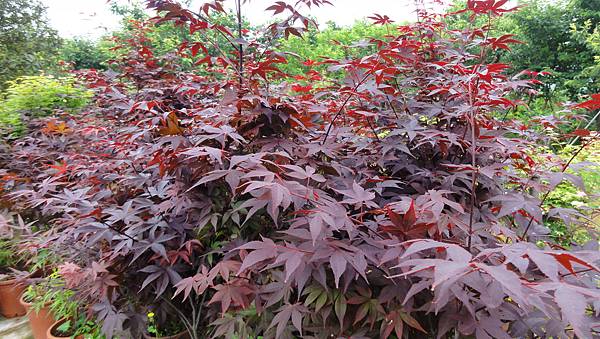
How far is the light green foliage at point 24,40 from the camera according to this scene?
498 cm

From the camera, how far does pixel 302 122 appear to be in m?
1.46

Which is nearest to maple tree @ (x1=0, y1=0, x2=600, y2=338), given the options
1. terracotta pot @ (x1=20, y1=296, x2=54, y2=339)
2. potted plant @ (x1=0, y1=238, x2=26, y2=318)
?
terracotta pot @ (x1=20, y1=296, x2=54, y2=339)

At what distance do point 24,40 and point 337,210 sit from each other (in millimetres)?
6194

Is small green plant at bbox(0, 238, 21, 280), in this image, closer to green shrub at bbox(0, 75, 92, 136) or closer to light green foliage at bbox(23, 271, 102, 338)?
light green foliage at bbox(23, 271, 102, 338)

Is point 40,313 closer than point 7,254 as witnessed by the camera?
Yes

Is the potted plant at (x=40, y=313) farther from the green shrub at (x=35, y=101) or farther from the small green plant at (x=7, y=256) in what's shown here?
the green shrub at (x=35, y=101)

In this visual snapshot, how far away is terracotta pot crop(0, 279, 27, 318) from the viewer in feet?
9.50

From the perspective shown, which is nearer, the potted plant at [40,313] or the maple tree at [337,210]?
the maple tree at [337,210]

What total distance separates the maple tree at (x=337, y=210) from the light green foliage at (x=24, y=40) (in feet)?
13.6

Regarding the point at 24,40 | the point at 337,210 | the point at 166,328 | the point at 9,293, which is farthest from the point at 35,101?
the point at 337,210

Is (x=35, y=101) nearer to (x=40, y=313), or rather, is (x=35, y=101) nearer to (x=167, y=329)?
(x=40, y=313)

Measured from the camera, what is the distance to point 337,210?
100 centimetres

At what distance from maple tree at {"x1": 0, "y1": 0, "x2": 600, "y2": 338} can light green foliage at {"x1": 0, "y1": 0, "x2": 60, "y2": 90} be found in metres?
4.14

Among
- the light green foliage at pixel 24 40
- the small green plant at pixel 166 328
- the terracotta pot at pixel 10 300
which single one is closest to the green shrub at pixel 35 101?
the terracotta pot at pixel 10 300
